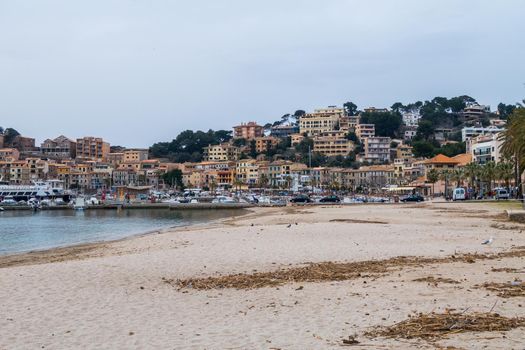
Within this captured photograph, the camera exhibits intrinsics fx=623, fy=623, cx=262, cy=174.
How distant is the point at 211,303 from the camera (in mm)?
12055

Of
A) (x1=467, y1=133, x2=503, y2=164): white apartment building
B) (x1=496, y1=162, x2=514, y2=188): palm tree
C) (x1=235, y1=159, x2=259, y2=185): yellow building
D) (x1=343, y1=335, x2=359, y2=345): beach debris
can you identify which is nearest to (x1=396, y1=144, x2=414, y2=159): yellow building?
(x1=235, y1=159, x2=259, y2=185): yellow building

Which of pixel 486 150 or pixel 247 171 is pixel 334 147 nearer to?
pixel 247 171

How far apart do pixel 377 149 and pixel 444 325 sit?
18153 cm

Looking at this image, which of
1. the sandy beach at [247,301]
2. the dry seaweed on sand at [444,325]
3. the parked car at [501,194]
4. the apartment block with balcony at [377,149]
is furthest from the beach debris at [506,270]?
the apartment block with balcony at [377,149]

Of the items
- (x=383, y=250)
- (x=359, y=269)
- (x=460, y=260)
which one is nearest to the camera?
(x=359, y=269)

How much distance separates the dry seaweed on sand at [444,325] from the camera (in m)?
8.73

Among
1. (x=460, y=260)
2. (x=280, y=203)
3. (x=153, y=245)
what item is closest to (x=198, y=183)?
(x=280, y=203)

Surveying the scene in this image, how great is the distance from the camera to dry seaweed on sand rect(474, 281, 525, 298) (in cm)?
1118

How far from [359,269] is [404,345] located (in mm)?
7460

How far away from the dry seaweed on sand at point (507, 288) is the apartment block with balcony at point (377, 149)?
174423 millimetres

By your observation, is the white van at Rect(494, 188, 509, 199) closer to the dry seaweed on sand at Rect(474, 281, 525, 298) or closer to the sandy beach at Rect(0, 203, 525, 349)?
the sandy beach at Rect(0, 203, 525, 349)

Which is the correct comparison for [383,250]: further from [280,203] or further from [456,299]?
[280,203]

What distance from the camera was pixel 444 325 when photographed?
357 inches

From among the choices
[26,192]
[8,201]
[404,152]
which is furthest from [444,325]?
[404,152]
